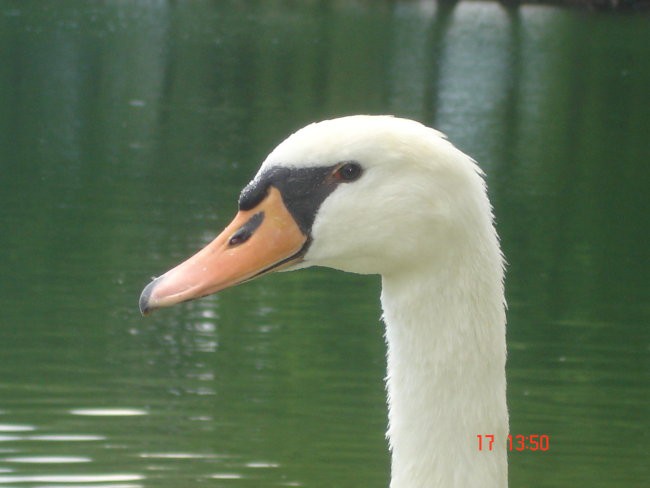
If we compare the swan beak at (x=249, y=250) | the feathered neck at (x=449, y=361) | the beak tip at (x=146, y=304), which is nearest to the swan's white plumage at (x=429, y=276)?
the feathered neck at (x=449, y=361)

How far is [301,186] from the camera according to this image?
13.3 feet

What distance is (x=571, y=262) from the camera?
1759cm

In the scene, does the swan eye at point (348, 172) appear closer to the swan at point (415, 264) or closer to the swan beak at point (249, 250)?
the swan at point (415, 264)

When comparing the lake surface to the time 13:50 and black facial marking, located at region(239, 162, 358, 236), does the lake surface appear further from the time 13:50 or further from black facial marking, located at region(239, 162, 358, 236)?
black facial marking, located at region(239, 162, 358, 236)

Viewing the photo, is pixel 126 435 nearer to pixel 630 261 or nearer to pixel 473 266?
pixel 473 266

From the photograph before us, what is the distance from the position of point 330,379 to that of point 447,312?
26.5 ft

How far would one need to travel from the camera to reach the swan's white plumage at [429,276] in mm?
3975

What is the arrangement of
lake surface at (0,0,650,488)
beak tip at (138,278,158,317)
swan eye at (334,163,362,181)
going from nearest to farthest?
beak tip at (138,278,158,317), swan eye at (334,163,362,181), lake surface at (0,0,650,488)

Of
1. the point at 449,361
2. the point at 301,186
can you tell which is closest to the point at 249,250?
the point at 301,186

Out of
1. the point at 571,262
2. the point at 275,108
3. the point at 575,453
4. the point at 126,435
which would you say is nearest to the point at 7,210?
the point at 571,262

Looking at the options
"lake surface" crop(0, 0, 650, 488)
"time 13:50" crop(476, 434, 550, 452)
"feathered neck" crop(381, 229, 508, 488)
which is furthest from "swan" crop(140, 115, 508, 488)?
"time 13:50" crop(476, 434, 550, 452)

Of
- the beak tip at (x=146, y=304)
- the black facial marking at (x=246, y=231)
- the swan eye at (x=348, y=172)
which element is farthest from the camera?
the black facial marking at (x=246, y=231)

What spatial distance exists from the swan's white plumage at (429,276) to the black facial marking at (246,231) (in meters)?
0.17

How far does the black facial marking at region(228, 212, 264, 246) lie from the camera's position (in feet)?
13.5
